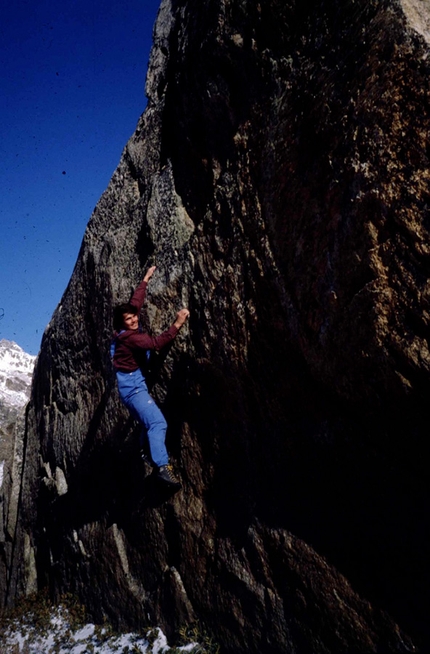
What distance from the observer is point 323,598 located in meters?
4.75

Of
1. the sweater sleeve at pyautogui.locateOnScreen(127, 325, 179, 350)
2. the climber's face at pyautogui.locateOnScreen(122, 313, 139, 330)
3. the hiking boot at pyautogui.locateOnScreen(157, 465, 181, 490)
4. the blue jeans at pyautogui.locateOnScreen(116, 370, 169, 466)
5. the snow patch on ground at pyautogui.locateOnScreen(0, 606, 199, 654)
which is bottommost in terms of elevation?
the snow patch on ground at pyautogui.locateOnScreen(0, 606, 199, 654)

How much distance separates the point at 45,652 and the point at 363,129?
9.81 metres

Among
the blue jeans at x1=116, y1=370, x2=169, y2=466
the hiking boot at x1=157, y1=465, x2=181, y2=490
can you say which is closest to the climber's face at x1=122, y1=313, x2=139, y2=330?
the blue jeans at x1=116, y1=370, x2=169, y2=466

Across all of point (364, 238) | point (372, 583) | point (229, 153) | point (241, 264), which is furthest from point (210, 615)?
point (229, 153)

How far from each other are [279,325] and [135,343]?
2.16 meters

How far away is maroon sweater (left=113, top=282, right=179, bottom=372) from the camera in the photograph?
6.05m

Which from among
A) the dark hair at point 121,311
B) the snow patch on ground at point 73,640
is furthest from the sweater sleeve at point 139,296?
the snow patch on ground at point 73,640

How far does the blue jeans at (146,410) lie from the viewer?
6.02 meters

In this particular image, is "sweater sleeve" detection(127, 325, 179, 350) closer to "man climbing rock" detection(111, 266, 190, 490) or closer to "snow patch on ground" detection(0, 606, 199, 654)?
"man climbing rock" detection(111, 266, 190, 490)

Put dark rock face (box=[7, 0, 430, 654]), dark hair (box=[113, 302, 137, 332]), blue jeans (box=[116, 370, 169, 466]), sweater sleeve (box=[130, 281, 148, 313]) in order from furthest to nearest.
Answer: sweater sleeve (box=[130, 281, 148, 313]) → dark hair (box=[113, 302, 137, 332]) → blue jeans (box=[116, 370, 169, 466]) → dark rock face (box=[7, 0, 430, 654])

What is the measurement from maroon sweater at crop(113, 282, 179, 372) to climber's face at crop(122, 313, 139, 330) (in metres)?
0.07

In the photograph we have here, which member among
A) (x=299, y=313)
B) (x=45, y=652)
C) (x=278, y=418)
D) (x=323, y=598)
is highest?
(x=299, y=313)

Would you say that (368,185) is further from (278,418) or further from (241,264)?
(278,418)

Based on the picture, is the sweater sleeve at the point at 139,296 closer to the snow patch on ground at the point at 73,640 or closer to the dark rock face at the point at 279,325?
the dark rock face at the point at 279,325
